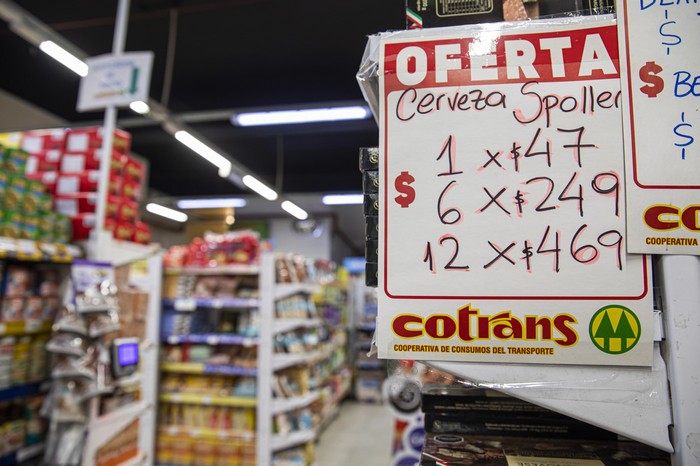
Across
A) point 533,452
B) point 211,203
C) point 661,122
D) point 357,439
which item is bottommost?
point 357,439

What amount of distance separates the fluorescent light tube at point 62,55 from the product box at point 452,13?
384 centimetres

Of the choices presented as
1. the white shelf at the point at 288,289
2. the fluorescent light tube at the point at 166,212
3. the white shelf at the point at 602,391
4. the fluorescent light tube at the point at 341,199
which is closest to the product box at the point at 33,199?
the white shelf at the point at 288,289

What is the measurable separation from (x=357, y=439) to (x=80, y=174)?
482 cm

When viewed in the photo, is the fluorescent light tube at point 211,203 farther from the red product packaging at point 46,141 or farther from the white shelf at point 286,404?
the red product packaging at point 46,141

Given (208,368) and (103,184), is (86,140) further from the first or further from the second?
(208,368)

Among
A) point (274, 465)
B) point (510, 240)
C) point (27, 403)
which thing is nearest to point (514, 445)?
point (510, 240)

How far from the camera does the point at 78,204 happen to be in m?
3.24

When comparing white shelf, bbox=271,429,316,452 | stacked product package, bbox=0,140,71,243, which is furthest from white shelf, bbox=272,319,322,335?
stacked product package, bbox=0,140,71,243

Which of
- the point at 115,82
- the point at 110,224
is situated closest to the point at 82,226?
the point at 110,224

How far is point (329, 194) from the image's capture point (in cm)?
1305

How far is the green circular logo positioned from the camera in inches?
31.0

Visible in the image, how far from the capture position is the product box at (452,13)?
0.95 meters

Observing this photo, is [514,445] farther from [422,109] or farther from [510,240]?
[422,109]

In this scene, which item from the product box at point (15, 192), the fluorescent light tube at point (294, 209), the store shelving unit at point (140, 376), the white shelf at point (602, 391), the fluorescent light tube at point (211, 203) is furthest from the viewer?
the fluorescent light tube at point (211, 203)
